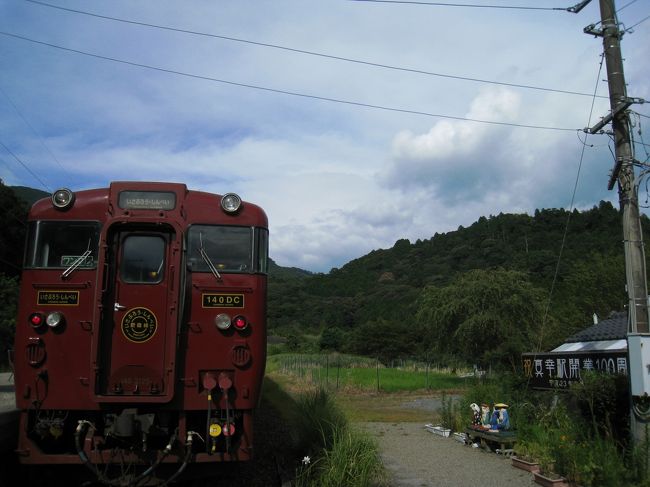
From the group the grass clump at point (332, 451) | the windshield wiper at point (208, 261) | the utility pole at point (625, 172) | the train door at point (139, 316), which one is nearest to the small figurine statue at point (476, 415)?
the grass clump at point (332, 451)

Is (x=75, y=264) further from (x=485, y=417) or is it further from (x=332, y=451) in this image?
(x=485, y=417)

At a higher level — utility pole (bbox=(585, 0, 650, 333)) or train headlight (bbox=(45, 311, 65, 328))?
utility pole (bbox=(585, 0, 650, 333))

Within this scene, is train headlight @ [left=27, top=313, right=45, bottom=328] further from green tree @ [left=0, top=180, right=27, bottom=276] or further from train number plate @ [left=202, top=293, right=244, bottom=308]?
green tree @ [left=0, top=180, right=27, bottom=276]

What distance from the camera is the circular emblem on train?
6.34m

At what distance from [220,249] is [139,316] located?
3.72 feet

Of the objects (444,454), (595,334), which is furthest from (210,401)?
(595,334)

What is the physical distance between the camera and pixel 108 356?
628 cm

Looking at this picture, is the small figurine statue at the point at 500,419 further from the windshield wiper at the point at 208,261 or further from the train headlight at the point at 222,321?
the windshield wiper at the point at 208,261

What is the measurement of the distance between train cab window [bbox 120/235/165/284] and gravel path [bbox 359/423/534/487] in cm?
466

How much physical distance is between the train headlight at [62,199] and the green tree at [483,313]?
69.2ft

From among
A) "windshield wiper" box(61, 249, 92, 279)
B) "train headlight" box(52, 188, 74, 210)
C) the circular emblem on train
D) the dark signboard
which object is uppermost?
"train headlight" box(52, 188, 74, 210)

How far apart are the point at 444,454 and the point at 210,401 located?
6463 mm

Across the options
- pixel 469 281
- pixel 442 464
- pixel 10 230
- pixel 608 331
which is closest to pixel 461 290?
pixel 469 281

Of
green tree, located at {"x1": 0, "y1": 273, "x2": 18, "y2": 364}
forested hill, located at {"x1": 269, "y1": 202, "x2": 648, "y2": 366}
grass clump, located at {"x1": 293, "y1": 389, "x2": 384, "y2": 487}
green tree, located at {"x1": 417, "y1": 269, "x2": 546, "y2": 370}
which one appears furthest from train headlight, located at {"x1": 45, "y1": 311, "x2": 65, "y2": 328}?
green tree, located at {"x1": 0, "y1": 273, "x2": 18, "y2": 364}
